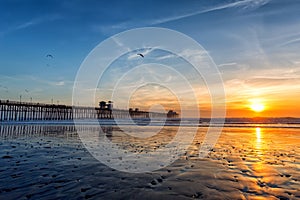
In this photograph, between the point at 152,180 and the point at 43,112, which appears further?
the point at 43,112

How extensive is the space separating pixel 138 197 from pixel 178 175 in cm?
246

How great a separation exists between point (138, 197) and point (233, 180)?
10.6ft

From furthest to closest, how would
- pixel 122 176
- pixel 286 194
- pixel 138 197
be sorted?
1. pixel 122 176
2. pixel 286 194
3. pixel 138 197

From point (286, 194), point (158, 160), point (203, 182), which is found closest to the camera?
point (286, 194)

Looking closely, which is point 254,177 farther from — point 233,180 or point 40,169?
point 40,169

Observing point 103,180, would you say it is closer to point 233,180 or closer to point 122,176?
point 122,176

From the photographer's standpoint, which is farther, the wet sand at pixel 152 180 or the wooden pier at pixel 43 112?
the wooden pier at pixel 43 112

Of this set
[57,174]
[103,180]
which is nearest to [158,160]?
[103,180]

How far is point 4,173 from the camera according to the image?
719 centimetres

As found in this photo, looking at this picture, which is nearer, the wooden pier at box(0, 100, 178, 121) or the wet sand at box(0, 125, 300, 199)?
the wet sand at box(0, 125, 300, 199)

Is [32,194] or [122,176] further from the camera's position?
[122,176]

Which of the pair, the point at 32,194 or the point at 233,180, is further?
the point at 233,180

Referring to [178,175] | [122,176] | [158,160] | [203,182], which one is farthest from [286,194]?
[158,160]

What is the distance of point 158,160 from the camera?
32.1ft
